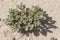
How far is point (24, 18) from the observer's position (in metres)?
4.55

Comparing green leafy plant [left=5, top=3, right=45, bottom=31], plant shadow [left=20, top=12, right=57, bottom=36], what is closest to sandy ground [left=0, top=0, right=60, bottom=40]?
plant shadow [left=20, top=12, right=57, bottom=36]

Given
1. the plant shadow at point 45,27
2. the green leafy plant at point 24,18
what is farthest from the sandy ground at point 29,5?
the green leafy plant at point 24,18

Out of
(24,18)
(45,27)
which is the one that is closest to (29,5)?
(24,18)

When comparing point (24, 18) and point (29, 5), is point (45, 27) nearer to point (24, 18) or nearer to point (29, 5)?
point (24, 18)

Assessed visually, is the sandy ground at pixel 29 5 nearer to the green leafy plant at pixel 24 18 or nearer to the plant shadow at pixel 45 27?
the plant shadow at pixel 45 27

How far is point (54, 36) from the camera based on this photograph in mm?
4516

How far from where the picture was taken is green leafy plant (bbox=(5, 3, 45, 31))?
4.47m

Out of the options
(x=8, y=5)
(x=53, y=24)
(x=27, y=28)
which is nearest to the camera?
(x=27, y=28)

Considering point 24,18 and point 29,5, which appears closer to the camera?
point 24,18

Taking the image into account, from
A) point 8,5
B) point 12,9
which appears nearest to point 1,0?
point 8,5

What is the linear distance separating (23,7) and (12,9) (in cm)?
30

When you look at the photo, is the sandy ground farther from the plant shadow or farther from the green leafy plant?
the green leafy plant

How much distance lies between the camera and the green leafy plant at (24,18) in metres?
4.47

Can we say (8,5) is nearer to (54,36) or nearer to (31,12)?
(31,12)
